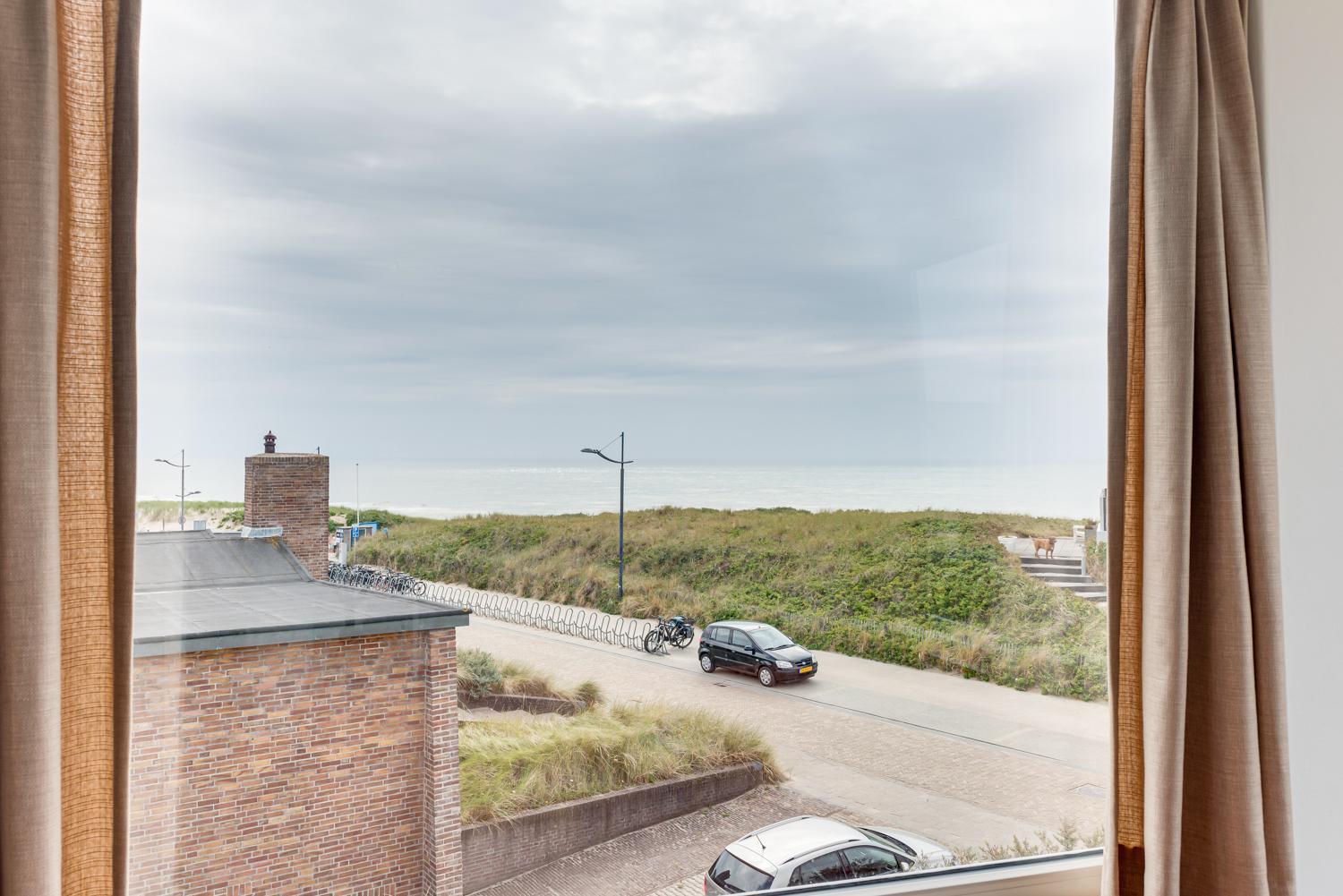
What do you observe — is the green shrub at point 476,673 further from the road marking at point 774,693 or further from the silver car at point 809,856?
the silver car at point 809,856

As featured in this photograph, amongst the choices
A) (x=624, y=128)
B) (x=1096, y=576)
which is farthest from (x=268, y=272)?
(x=1096, y=576)

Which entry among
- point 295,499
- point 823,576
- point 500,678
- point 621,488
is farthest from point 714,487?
point 295,499

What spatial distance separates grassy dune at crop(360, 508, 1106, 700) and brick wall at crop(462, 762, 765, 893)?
0.32m

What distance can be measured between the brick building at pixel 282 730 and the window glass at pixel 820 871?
2.26 feet

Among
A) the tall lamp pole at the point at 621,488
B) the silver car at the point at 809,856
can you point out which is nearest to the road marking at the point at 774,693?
the tall lamp pole at the point at 621,488

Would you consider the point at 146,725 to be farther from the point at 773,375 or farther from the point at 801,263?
the point at 801,263

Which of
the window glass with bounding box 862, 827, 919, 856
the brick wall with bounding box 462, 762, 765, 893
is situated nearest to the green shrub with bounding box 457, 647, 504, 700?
the brick wall with bounding box 462, 762, 765, 893

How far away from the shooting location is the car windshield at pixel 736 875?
1.60 metres

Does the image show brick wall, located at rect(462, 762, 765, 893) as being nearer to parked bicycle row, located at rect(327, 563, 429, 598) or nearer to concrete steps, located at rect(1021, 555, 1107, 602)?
parked bicycle row, located at rect(327, 563, 429, 598)

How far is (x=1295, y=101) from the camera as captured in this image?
1608mm

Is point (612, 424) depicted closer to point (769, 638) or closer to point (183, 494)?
point (769, 638)

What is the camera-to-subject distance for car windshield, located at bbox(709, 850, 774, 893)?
1598mm

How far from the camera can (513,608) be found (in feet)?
4.85

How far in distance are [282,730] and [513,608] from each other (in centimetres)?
42
